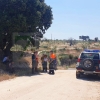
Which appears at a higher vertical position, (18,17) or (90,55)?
(18,17)

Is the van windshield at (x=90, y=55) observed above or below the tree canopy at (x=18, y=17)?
below

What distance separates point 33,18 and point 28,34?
1879 mm

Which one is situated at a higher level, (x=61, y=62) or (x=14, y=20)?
(x=14, y=20)

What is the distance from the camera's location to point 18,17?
1714cm

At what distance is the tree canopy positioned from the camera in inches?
671

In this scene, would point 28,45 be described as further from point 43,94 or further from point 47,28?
point 43,94

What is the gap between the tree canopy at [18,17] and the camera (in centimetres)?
1705

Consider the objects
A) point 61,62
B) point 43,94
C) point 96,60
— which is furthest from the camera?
point 61,62

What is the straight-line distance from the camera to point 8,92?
30.9 ft

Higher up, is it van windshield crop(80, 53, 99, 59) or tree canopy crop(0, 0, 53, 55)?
tree canopy crop(0, 0, 53, 55)

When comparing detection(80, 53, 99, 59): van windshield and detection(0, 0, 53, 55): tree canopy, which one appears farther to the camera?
detection(0, 0, 53, 55): tree canopy

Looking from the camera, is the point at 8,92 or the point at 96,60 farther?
the point at 96,60

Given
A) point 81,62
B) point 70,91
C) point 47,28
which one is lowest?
point 70,91

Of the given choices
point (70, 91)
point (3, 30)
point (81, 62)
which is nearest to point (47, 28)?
point (3, 30)
